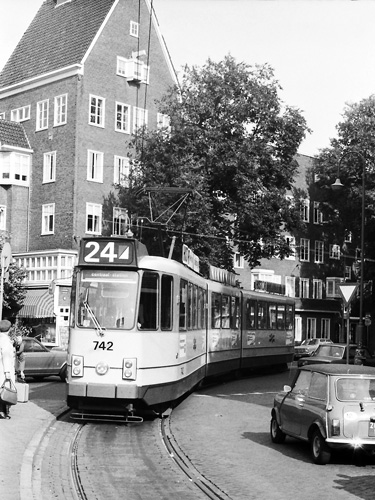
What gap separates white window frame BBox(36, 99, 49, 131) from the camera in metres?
49.8

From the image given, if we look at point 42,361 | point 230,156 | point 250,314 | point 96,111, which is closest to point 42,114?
point 96,111

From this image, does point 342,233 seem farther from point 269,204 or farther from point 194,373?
point 194,373

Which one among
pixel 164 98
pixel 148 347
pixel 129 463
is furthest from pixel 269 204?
pixel 129 463

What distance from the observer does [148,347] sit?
1648 centimetres

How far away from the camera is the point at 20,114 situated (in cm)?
5203

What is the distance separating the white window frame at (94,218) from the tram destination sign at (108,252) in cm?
3089

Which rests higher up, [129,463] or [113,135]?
[113,135]

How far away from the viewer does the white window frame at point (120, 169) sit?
161ft

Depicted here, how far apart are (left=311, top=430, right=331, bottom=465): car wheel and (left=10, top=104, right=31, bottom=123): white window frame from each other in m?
41.3

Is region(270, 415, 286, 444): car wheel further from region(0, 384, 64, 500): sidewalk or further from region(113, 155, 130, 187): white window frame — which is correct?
region(113, 155, 130, 187): white window frame

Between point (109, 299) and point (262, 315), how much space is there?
54.8 ft

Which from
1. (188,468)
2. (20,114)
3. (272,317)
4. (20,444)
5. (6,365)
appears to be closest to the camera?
(188,468)

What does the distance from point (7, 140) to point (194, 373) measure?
30.8m

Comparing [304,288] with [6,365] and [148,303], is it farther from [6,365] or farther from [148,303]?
[6,365]
